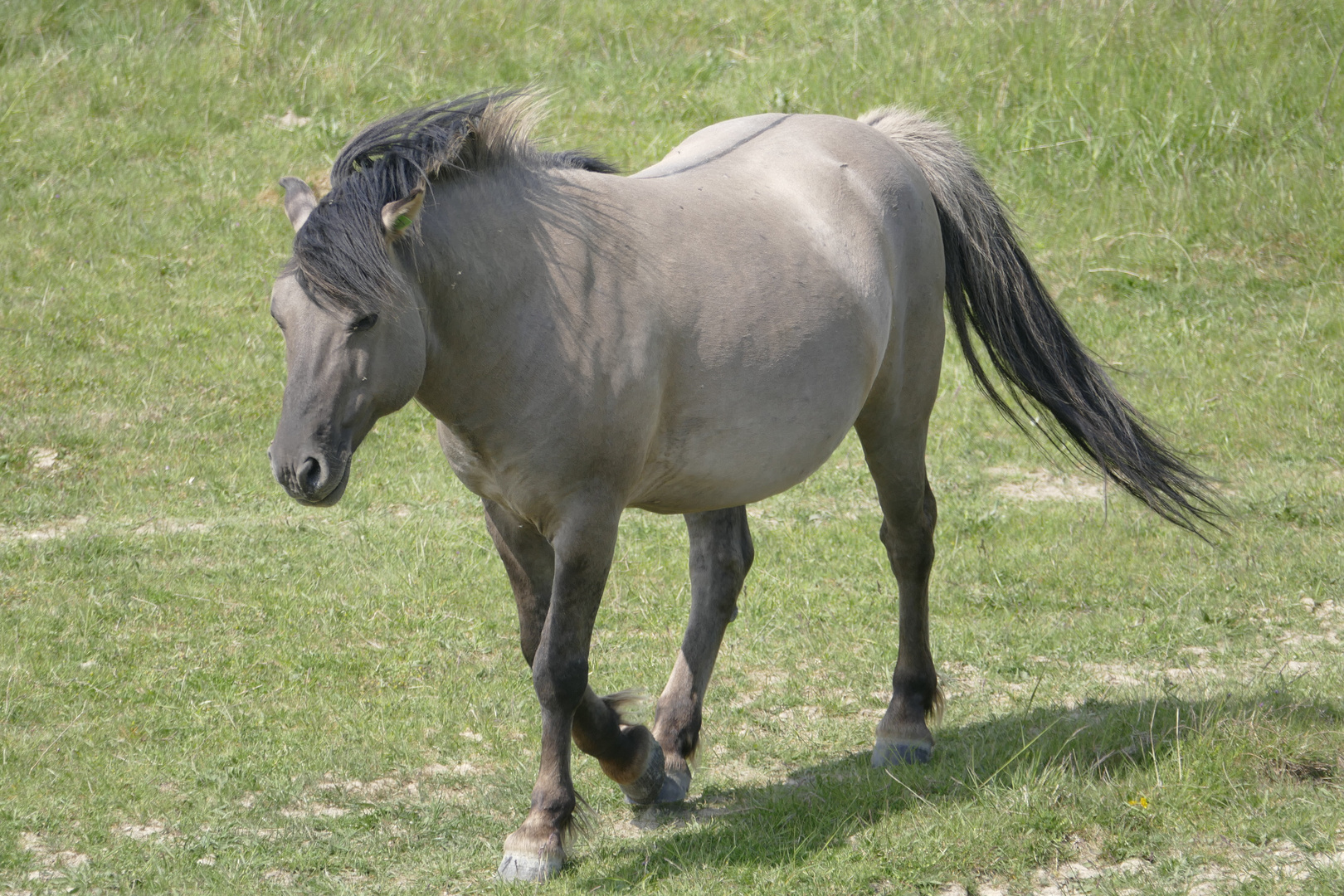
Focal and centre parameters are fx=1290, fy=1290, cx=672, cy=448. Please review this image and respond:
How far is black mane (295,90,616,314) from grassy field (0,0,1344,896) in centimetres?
176

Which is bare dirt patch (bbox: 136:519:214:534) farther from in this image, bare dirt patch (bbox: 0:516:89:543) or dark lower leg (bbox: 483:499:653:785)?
dark lower leg (bbox: 483:499:653:785)

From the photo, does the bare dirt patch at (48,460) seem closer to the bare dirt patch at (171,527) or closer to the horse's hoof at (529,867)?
the bare dirt patch at (171,527)

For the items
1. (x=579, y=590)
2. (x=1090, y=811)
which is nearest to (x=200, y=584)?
(x=579, y=590)

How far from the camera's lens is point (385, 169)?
3363 mm

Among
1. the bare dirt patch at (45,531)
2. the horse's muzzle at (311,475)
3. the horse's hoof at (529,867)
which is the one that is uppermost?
the horse's muzzle at (311,475)

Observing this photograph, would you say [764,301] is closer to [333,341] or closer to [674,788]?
[333,341]

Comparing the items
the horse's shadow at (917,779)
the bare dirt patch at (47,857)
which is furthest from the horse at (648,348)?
the bare dirt patch at (47,857)

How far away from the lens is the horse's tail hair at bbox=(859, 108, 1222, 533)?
483 cm

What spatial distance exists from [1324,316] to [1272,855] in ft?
19.7

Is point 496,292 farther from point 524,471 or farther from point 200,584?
point 200,584

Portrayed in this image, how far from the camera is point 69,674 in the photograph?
5055 millimetres

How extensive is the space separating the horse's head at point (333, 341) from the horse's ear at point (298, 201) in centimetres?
21

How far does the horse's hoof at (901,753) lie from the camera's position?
4449 mm

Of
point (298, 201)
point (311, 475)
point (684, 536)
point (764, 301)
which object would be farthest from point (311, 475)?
point (684, 536)
